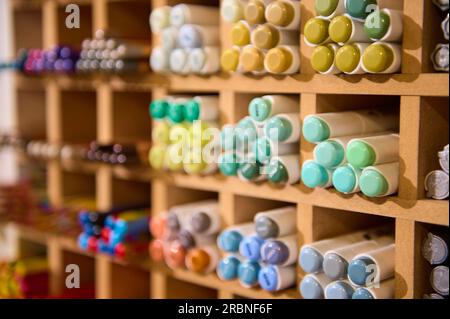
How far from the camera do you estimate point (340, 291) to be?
1139mm

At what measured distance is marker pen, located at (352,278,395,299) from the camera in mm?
1096

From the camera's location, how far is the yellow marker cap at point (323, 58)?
44.7 inches

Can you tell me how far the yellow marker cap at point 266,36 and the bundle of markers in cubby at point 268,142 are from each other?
3.9 inches

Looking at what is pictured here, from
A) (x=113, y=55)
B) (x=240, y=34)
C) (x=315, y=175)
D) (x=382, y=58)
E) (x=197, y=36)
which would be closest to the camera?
(x=382, y=58)

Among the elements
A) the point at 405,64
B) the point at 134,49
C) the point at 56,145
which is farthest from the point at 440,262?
the point at 56,145

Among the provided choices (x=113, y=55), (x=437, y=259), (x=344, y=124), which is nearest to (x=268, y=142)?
(x=344, y=124)

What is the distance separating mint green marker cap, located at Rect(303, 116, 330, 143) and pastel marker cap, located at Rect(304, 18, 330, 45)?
5.4 inches

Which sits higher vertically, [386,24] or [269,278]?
[386,24]

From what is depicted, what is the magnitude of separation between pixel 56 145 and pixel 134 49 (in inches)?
15.7

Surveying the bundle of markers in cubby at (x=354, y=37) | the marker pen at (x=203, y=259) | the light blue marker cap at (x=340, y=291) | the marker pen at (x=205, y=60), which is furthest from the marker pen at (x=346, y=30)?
the marker pen at (x=203, y=259)

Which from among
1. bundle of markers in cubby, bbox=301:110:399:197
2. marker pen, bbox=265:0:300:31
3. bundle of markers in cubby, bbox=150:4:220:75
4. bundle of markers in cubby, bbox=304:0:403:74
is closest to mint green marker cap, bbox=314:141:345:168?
bundle of markers in cubby, bbox=301:110:399:197

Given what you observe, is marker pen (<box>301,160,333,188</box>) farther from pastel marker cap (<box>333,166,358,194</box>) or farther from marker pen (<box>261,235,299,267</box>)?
marker pen (<box>261,235,299,267</box>)

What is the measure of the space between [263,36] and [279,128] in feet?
0.58

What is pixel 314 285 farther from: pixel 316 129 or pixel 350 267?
pixel 316 129
